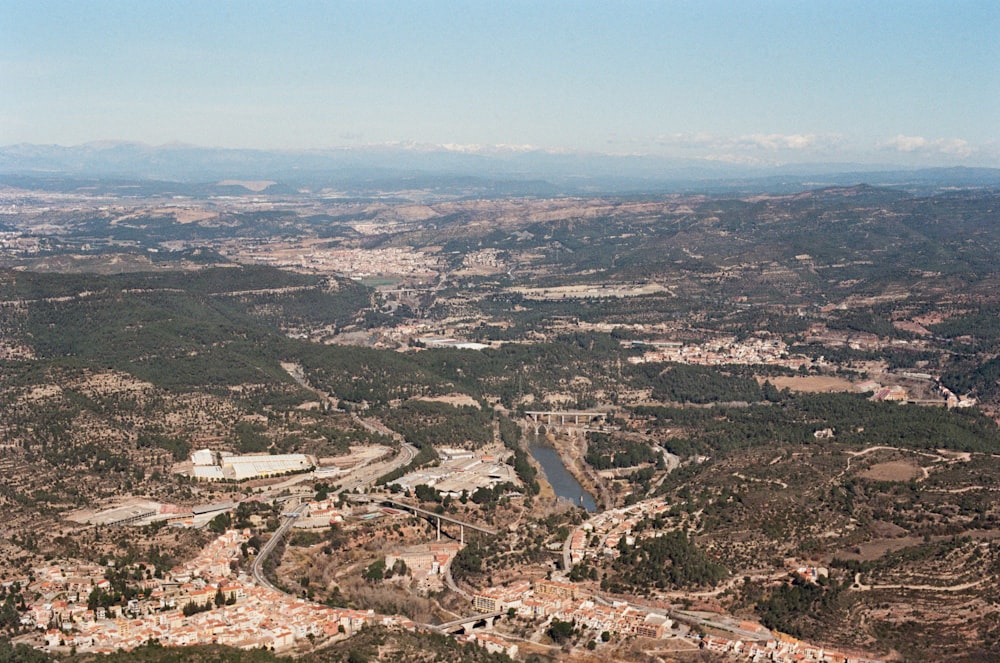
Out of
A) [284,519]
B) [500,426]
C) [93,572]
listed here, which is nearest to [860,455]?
[500,426]

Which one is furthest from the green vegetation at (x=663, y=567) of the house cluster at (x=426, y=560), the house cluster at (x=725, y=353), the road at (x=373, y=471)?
the house cluster at (x=725, y=353)

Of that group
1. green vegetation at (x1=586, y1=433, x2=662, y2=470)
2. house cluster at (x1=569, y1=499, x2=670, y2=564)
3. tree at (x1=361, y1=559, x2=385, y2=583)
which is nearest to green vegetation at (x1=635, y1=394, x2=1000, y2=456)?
green vegetation at (x1=586, y1=433, x2=662, y2=470)

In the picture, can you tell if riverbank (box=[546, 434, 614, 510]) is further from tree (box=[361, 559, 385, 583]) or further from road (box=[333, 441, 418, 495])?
tree (box=[361, 559, 385, 583])

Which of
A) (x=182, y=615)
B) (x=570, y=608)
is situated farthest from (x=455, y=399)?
(x=182, y=615)

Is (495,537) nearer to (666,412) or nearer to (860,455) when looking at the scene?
(860,455)

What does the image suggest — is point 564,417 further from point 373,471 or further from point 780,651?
point 780,651
